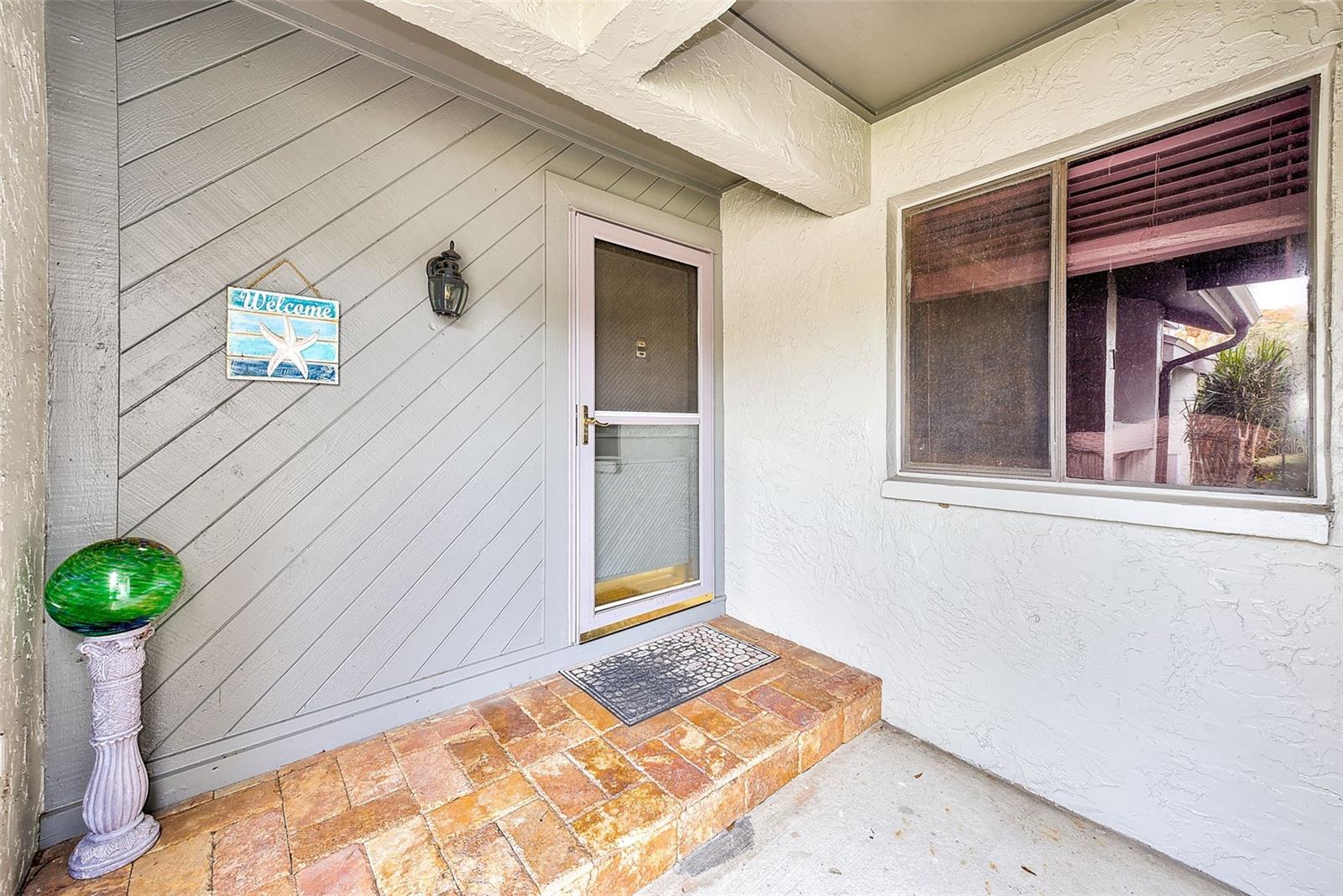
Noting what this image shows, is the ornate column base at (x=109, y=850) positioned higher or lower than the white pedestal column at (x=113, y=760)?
lower

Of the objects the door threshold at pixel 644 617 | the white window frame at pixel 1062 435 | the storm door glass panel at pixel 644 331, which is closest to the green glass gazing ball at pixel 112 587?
the door threshold at pixel 644 617

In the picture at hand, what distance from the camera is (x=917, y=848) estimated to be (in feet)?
5.30

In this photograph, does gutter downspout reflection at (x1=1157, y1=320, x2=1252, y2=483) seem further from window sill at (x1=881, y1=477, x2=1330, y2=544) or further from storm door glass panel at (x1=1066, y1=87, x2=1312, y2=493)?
window sill at (x1=881, y1=477, x2=1330, y2=544)

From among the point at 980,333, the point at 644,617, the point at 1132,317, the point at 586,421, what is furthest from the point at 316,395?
the point at 1132,317

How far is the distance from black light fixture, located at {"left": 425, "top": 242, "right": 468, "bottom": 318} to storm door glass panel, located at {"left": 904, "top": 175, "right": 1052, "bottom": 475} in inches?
77.0

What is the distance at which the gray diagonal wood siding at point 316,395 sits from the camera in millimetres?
1562

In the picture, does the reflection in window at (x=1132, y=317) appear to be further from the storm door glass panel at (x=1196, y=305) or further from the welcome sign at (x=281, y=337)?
the welcome sign at (x=281, y=337)

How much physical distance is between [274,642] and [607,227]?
7.45ft

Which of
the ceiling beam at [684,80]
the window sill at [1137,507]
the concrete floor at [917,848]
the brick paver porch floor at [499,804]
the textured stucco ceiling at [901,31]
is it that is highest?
the textured stucco ceiling at [901,31]

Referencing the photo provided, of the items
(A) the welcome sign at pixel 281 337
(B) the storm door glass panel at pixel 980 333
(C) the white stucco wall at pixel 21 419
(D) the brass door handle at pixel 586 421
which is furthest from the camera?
(D) the brass door handle at pixel 586 421

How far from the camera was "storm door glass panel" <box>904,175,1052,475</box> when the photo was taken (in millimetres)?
1935

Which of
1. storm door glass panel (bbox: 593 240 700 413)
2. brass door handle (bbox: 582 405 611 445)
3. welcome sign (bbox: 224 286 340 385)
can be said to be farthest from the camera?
storm door glass panel (bbox: 593 240 700 413)

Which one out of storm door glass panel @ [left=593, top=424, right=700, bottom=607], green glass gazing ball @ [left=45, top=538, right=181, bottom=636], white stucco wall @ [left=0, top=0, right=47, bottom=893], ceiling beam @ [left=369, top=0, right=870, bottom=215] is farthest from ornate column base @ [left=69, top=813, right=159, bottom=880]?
ceiling beam @ [left=369, top=0, right=870, bottom=215]

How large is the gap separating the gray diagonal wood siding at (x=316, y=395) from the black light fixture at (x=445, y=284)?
0.06 meters
